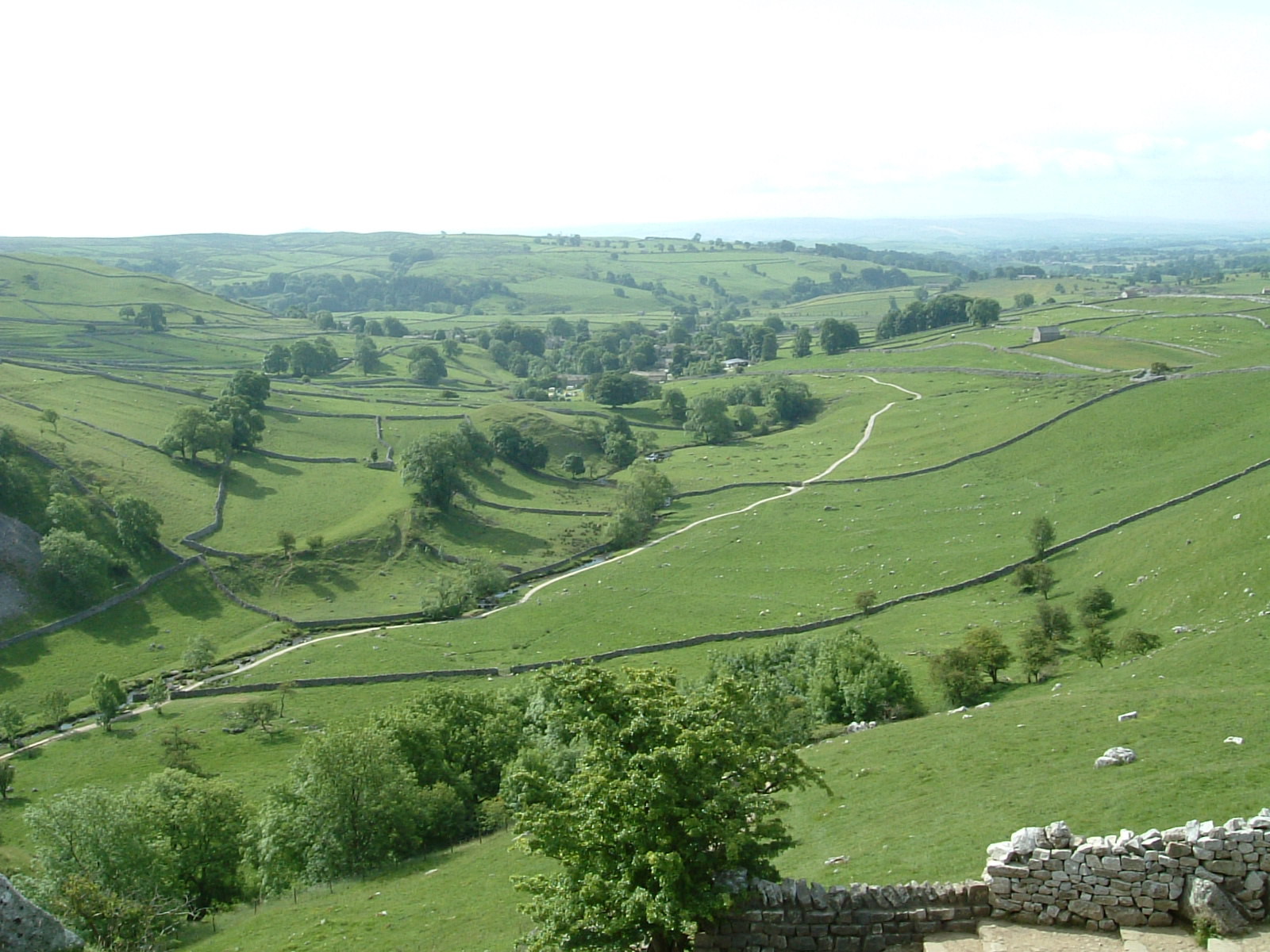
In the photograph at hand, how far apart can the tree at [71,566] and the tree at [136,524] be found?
222 inches

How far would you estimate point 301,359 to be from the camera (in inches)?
7141

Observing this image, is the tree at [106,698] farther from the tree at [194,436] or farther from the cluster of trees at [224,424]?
the cluster of trees at [224,424]

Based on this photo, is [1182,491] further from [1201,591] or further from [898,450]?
[898,450]

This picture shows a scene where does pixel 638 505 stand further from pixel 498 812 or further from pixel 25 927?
pixel 25 927

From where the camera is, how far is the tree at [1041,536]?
69750mm

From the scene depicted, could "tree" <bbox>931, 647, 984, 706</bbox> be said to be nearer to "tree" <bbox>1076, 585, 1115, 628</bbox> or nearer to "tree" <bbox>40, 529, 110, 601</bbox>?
"tree" <bbox>1076, 585, 1115, 628</bbox>

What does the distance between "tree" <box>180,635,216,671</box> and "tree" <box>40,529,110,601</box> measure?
50.2 feet

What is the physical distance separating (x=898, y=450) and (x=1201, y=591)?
59.7m

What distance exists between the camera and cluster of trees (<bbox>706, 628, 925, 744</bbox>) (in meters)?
43.2

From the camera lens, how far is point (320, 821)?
36.1 meters

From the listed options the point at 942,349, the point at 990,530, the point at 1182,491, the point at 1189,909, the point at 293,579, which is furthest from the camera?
the point at 942,349

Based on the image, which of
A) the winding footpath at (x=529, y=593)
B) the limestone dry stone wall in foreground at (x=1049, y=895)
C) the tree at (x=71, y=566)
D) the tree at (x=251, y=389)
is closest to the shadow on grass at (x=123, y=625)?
the tree at (x=71, y=566)

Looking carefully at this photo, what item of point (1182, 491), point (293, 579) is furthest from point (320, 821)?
point (1182, 491)

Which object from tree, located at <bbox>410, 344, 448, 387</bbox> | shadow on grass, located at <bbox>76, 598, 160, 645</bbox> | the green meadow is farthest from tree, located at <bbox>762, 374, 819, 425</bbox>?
shadow on grass, located at <bbox>76, 598, 160, 645</bbox>
